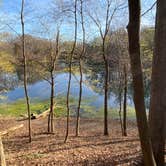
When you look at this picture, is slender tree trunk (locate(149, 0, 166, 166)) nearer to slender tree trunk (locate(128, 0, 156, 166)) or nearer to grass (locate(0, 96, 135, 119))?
slender tree trunk (locate(128, 0, 156, 166))

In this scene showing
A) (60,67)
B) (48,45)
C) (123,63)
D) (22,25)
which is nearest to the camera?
(22,25)

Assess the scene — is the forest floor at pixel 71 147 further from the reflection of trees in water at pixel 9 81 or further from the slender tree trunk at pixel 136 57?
the reflection of trees in water at pixel 9 81

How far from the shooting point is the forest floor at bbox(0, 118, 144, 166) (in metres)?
8.48

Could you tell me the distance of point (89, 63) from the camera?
2511 cm

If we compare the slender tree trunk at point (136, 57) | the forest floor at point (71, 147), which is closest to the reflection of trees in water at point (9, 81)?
the forest floor at point (71, 147)

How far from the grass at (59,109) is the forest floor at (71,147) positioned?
404cm

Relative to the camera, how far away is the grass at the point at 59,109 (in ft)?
86.9

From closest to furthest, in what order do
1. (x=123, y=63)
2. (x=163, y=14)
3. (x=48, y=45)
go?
(x=163, y=14) → (x=123, y=63) → (x=48, y=45)

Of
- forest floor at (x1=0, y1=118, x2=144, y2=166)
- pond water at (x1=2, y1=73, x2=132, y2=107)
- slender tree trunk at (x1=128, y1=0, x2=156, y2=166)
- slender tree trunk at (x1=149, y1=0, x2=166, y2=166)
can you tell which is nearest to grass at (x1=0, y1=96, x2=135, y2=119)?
pond water at (x1=2, y1=73, x2=132, y2=107)

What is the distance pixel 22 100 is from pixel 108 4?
19.9 meters

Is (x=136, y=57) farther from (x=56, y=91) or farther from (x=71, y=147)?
(x=56, y=91)

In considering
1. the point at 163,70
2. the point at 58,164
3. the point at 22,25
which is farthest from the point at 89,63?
the point at 163,70

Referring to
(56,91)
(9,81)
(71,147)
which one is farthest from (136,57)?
(9,81)

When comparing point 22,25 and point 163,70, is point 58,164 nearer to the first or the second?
point 163,70
